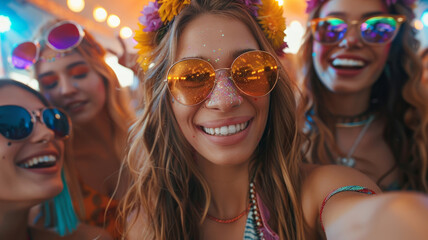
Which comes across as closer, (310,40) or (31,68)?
(31,68)

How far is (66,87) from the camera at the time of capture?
1825 millimetres

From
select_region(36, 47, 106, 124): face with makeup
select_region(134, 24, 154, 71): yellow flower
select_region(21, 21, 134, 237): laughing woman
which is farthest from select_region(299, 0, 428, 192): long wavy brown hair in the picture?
select_region(36, 47, 106, 124): face with makeup

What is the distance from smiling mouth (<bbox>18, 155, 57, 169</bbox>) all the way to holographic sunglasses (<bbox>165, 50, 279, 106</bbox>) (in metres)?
0.67

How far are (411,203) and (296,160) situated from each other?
2.21 feet

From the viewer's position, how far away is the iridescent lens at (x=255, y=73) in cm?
116

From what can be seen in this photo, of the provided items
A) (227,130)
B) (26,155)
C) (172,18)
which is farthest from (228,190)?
(26,155)

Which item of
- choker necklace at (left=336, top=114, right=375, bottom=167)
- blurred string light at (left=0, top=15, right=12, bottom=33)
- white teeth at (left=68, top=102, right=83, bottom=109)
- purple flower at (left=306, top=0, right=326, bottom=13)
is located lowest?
choker necklace at (left=336, top=114, right=375, bottom=167)

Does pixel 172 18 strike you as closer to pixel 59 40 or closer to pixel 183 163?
pixel 183 163

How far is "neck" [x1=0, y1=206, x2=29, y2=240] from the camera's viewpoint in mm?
1350

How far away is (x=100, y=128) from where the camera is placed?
2162 millimetres

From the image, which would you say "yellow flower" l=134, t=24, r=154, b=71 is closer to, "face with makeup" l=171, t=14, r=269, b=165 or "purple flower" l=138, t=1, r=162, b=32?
"purple flower" l=138, t=1, r=162, b=32

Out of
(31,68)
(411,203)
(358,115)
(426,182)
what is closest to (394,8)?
(358,115)

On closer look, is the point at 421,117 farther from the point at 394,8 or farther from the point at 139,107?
the point at 139,107

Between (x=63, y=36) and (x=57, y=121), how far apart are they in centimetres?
57
